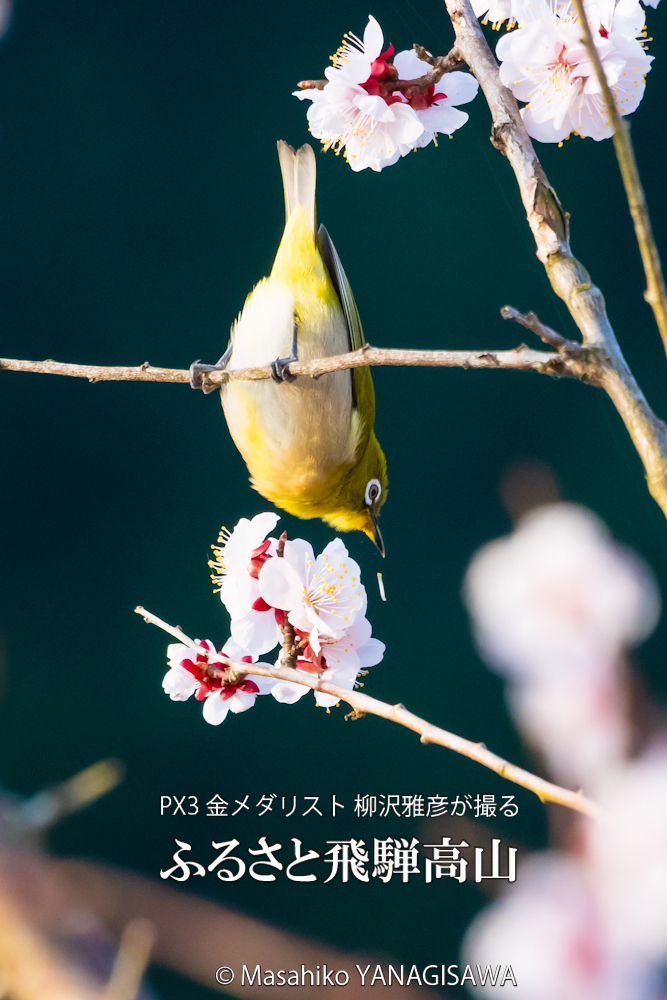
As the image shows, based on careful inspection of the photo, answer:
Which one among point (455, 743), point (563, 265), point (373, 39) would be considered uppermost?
point (373, 39)

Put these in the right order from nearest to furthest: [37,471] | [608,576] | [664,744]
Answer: [664,744] < [608,576] < [37,471]

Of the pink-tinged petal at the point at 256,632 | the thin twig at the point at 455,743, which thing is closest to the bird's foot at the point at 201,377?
the pink-tinged petal at the point at 256,632

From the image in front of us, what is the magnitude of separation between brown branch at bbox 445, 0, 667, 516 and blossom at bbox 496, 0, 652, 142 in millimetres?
24

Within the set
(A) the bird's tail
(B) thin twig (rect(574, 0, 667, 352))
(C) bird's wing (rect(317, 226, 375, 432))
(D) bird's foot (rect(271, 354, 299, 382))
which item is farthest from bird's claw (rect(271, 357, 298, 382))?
(B) thin twig (rect(574, 0, 667, 352))

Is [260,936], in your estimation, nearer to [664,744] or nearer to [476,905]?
[476,905]

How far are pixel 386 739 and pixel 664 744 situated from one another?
327mm

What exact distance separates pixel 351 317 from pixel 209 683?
1.55 feet

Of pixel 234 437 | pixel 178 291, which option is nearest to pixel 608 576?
pixel 234 437

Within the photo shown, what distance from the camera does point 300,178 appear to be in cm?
97

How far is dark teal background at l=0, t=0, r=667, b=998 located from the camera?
98 centimetres

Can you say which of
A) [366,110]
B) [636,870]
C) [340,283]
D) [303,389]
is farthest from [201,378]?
[636,870]

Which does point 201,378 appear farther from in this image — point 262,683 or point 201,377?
point 262,683

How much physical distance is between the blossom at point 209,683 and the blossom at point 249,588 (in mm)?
32

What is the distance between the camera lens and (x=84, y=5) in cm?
109
